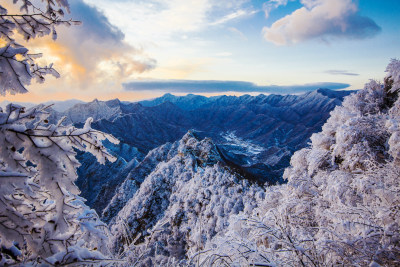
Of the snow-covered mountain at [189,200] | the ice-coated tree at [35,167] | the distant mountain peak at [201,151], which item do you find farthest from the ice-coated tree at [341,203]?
the distant mountain peak at [201,151]

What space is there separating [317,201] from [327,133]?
308 centimetres

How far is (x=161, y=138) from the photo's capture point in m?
198

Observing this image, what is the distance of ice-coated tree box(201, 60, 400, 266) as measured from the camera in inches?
113

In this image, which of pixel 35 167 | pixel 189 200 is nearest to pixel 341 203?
pixel 35 167

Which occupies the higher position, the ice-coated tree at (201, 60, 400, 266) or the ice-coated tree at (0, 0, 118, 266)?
the ice-coated tree at (0, 0, 118, 266)

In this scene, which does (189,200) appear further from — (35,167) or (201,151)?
(35,167)

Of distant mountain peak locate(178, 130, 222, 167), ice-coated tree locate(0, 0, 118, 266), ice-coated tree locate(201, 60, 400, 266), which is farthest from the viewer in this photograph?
distant mountain peak locate(178, 130, 222, 167)

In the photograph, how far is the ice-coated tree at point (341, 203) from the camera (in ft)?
9.40

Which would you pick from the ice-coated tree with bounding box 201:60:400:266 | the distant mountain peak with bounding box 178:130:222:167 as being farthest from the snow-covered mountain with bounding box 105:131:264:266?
the ice-coated tree with bounding box 201:60:400:266

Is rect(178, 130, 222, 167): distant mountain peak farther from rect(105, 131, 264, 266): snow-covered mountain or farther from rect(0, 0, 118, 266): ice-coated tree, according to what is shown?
rect(0, 0, 118, 266): ice-coated tree

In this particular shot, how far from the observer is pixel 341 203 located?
529 centimetres

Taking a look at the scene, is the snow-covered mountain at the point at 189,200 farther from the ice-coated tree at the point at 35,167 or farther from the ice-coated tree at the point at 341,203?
the ice-coated tree at the point at 35,167

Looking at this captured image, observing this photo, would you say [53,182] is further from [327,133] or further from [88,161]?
[88,161]

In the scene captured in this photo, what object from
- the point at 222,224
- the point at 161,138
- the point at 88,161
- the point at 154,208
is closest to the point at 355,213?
the point at 222,224
